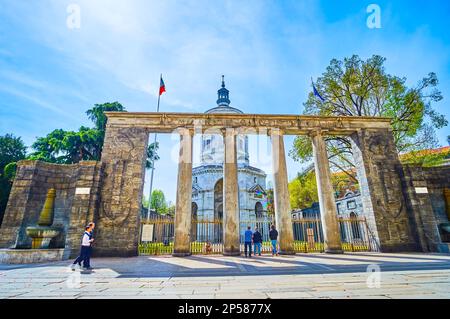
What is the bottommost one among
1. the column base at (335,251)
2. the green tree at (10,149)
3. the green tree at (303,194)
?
the column base at (335,251)

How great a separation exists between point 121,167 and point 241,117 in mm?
7943

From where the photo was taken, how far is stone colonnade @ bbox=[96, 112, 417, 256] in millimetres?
11227

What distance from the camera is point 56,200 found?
11336 mm

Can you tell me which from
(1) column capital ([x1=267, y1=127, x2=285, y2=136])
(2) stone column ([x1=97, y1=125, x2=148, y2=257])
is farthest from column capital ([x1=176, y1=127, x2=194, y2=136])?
(1) column capital ([x1=267, y1=127, x2=285, y2=136])

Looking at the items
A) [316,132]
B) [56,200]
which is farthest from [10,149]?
[316,132]

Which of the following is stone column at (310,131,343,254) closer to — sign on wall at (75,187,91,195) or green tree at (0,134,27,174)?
sign on wall at (75,187,91,195)

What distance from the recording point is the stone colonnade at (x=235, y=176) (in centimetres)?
1123

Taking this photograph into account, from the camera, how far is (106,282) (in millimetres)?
4996

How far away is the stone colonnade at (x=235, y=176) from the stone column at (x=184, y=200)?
48 mm

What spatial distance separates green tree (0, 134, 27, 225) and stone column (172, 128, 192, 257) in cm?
1610

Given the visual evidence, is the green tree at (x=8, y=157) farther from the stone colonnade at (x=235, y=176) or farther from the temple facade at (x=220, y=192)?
the temple facade at (x=220, y=192)

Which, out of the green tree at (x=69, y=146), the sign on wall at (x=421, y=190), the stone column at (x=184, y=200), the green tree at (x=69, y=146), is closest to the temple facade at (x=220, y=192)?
the green tree at (x=69, y=146)

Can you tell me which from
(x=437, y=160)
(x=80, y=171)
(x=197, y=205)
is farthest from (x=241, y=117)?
(x=197, y=205)
